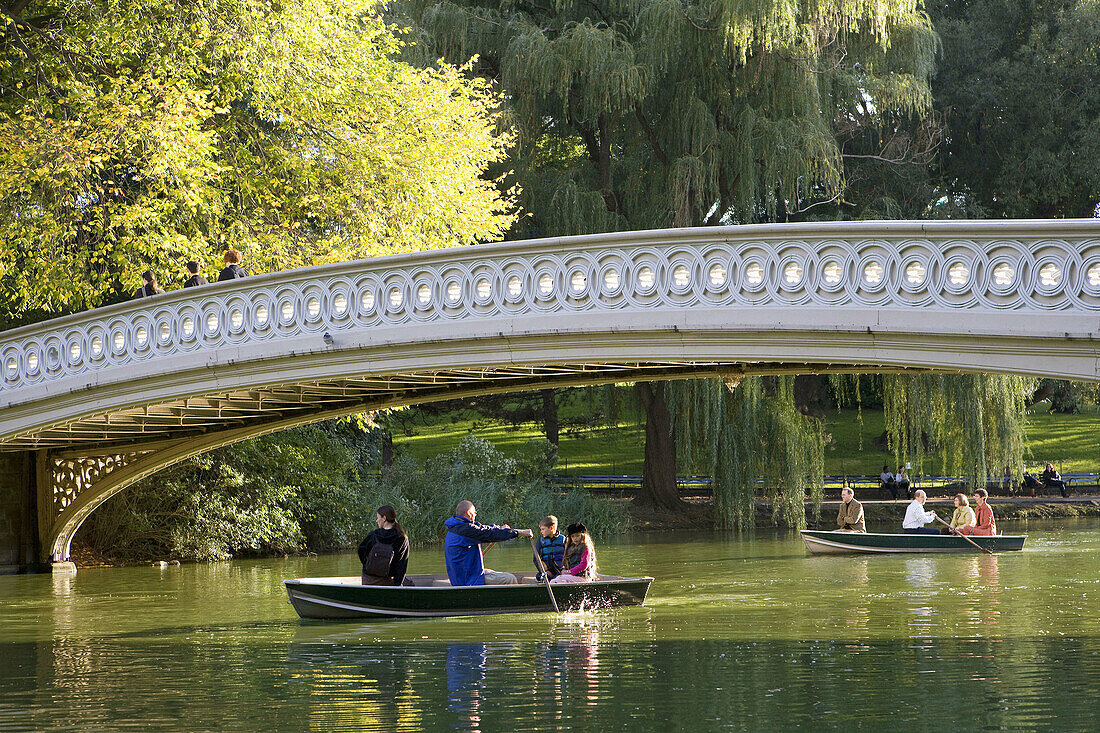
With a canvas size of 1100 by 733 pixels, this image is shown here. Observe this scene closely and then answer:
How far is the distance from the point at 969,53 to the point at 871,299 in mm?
25128

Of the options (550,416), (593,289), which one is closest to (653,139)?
(550,416)

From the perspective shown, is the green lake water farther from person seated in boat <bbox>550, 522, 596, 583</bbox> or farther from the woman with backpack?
person seated in boat <bbox>550, 522, 596, 583</bbox>

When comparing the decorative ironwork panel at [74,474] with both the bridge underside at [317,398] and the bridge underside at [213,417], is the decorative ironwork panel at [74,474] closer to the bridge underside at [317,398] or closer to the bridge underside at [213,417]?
the bridge underside at [213,417]

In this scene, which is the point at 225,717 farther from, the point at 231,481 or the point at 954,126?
the point at 954,126

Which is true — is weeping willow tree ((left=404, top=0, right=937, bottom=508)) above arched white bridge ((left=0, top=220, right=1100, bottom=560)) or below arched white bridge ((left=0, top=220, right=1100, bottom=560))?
above

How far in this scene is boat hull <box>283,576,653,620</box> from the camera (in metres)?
13.4

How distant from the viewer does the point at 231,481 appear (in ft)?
72.9

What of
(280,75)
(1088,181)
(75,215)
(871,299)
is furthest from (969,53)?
(871,299)

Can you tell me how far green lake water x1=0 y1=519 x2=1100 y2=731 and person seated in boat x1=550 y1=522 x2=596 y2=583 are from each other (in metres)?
0.77

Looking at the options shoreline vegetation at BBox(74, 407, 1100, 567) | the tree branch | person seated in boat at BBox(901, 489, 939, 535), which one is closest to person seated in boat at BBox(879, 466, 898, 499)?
shoreline vegetation at BBox(74, 407, 1100, 567)

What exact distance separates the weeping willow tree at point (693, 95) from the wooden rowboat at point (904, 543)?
14.9 feet

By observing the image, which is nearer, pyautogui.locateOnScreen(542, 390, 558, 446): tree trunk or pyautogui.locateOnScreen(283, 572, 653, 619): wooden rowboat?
pyautogui.locateOnScreen(283, 572, 653, 619): wooden rowboat

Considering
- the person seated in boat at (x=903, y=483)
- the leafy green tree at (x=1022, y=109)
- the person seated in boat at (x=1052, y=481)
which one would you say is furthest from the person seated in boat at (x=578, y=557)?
the person seated in boat at (x=1052, y=481)

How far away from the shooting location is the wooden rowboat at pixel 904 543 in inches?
837
